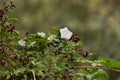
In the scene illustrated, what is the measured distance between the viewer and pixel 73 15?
8164 mm

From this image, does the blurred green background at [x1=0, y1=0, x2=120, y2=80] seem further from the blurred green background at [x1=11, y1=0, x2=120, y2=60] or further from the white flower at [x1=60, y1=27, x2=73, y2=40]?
the white flower at [x1=60, y1=27, x2=73, y2=40]

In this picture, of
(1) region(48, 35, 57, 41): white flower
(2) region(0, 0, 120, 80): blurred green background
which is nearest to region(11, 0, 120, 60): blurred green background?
(2) region(0, 0, 120, 80): blurred green background

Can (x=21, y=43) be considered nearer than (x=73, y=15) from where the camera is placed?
Yes

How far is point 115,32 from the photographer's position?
6410mm

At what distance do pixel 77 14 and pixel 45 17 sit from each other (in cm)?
56

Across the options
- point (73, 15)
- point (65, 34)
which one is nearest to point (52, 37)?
point (65, 34)

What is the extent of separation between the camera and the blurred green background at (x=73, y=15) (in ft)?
23.8

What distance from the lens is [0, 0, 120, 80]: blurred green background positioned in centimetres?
724

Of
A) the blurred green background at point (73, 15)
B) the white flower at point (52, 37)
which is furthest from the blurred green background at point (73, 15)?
the white flower at point (52, 37)

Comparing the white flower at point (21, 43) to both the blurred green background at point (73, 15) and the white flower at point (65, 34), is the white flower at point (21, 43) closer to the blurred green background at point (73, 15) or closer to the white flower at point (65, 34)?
the white flower at point (65, 34)

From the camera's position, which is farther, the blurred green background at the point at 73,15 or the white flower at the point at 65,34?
the blurred green background at the point at 73,15

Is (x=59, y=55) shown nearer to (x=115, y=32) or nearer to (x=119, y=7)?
(x=115, y=32)

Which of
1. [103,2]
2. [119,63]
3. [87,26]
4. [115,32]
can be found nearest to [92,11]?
[103,2]

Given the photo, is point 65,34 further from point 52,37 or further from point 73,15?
point 73,15
